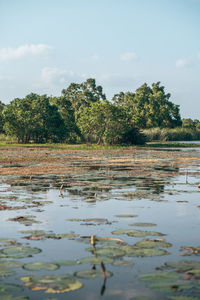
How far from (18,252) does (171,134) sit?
227ft

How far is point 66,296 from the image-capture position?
4363mm

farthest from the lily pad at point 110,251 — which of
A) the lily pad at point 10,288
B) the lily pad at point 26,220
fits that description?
the lily pad at point 26,220

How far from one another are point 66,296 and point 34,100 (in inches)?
1966

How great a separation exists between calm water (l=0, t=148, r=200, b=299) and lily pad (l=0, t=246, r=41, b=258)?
0.25 ft

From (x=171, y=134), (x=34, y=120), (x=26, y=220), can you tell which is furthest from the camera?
(x=171, y=134)

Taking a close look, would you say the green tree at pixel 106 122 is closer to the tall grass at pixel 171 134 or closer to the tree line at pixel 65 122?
the tree line at pixel 65 122

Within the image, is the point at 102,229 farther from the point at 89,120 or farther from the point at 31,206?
the point at 89,120

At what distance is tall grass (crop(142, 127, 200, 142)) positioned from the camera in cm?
6494

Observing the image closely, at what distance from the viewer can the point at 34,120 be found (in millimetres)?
50250

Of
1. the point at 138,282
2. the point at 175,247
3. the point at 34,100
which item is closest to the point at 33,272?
the point at 138,282

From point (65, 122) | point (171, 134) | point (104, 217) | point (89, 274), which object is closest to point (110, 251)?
point (89, 274)

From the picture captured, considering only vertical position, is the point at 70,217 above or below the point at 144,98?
below

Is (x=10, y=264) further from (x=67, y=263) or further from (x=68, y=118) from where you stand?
(x=68, y=118)

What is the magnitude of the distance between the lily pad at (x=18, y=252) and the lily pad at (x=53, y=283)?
827 millimetres
